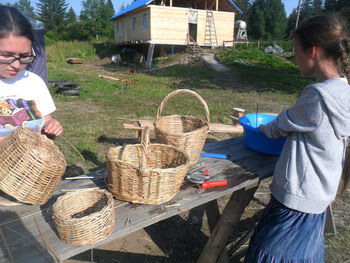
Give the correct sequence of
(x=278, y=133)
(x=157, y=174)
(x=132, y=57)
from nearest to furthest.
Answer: (x=157, y=174) → (x=278, y=133) → (x=132, y=57)

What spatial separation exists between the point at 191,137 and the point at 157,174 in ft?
2.02

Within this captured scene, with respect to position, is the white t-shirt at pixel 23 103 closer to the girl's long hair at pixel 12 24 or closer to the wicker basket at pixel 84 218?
the girl's long hair at pixel 12 24

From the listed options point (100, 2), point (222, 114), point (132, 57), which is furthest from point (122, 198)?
point (100, 2)

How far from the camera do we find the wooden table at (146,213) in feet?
4.10

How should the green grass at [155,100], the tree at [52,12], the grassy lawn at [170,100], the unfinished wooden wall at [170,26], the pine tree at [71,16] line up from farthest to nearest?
1. the pine tree at [71,16]
2. the tree at [52,12]
3. the unfinished wooden wall at [170,26]
4. the green grass at [155,100]
5. the grassy lawn at [170,100]

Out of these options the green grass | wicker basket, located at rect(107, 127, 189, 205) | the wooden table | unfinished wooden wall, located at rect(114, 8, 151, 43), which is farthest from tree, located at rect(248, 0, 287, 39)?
wicker basket, located at rect(107, 127, 189, 205)

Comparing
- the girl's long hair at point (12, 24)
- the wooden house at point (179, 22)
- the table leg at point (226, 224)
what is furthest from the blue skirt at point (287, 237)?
the wooden house at point (179, 22)

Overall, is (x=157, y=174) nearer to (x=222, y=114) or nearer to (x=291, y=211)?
(x=291, y=211)

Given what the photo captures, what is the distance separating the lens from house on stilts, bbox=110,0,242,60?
17.8m

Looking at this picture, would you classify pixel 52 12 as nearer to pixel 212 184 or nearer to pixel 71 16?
pixel 71 16

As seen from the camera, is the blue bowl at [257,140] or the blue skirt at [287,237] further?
the blue bowl at [257,140]

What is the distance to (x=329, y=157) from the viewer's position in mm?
1628

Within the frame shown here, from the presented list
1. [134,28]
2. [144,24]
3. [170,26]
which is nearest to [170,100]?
[170,26]

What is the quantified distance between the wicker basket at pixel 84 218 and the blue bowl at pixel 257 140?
1.35m
